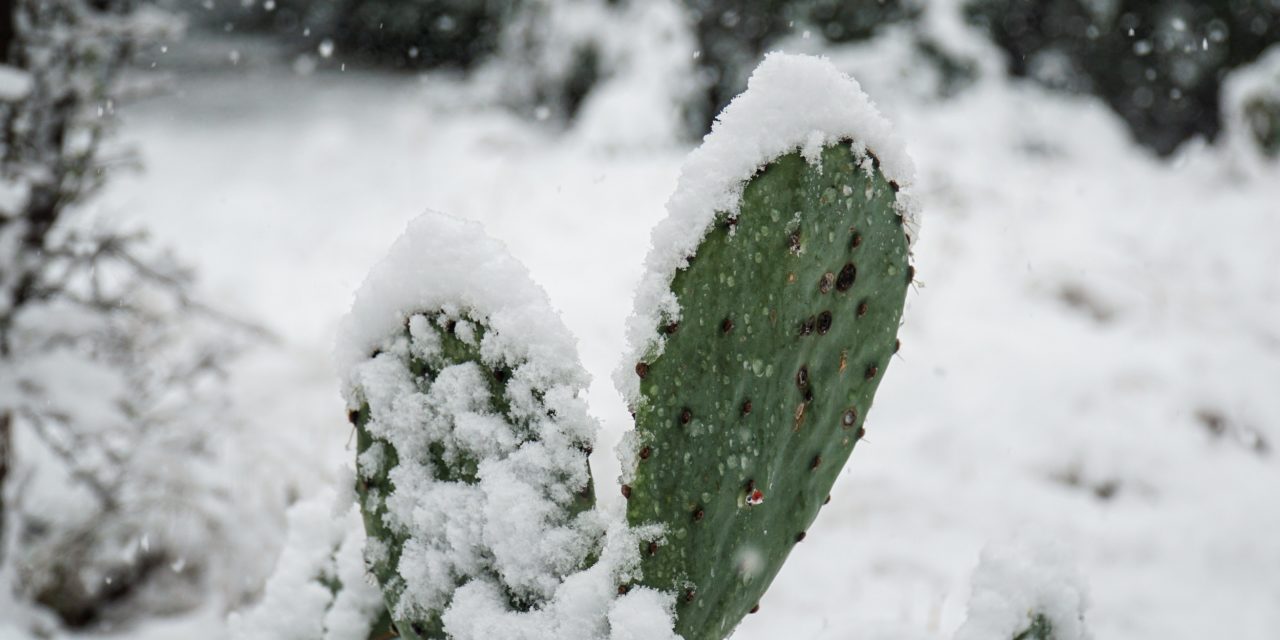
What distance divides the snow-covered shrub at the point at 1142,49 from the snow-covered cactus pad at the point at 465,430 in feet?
30.7

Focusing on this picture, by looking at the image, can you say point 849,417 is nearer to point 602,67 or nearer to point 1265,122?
point 1265,122

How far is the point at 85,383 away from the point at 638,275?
8.95ft

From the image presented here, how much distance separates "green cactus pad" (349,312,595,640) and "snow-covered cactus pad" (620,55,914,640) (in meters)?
0.10

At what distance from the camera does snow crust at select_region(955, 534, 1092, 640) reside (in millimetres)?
1297

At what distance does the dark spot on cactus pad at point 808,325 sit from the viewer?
3.43 ft

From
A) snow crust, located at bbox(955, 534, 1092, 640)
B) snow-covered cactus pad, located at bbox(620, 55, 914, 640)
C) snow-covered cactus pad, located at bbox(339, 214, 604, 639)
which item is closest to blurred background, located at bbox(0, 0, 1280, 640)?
snow-covered cactus pad, located at bbox(339, 214, 604, 639)

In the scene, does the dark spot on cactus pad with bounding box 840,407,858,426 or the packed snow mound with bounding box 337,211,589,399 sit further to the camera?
the dark spot on cactus pad with bounding box 840,407,858,426

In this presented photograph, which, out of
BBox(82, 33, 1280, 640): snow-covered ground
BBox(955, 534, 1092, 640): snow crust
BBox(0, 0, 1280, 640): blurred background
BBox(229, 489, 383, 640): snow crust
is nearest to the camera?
BBox(955, 534, 1092, 640): snow crust

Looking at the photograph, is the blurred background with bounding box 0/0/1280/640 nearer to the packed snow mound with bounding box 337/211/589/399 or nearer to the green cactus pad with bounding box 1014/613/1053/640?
the packed snow mound with bounding box 337/211/589/399

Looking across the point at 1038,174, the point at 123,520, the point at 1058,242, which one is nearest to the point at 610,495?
the point at 123,520

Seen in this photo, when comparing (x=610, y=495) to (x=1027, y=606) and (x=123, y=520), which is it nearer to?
(x=123, y=520)

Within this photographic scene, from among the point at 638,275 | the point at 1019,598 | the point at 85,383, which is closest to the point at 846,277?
the point at 1019,598

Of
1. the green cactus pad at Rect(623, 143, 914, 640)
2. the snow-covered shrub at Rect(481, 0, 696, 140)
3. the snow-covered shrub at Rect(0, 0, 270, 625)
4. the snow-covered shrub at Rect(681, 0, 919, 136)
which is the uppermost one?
the snow-covered shrub at Rect(681, 0, 919, 136)

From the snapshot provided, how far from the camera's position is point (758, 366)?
1.05 meters
